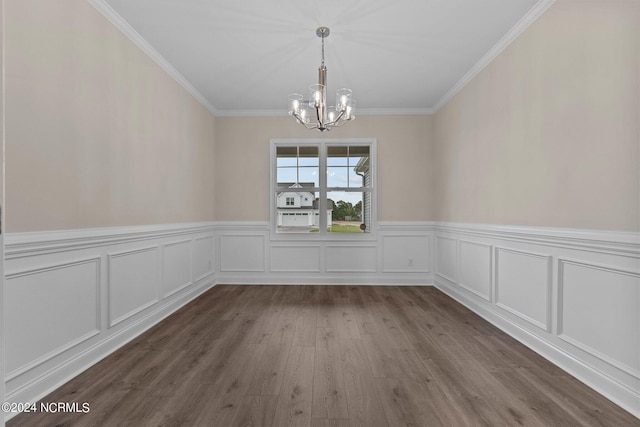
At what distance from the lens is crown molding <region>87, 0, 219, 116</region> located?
97.9 inches

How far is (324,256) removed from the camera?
16.3ft

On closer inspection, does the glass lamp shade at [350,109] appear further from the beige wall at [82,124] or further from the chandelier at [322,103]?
the beige wall at [82,124]

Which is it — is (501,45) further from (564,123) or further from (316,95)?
(316,95)

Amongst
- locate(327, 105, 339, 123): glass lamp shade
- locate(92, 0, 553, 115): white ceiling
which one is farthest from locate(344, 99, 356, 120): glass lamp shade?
locate(92, 0, 553, 115): white ceiling

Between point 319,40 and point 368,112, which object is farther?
point 368,112

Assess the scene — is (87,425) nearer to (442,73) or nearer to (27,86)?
(27,86)

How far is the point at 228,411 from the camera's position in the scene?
1.81 metres

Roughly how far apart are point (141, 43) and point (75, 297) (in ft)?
7.49

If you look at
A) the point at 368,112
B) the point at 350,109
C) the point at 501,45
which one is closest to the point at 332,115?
the point at 350,109

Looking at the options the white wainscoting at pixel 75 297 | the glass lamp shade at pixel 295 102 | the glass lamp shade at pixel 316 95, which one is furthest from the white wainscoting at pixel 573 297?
the white wainscoting at pixel 75 297

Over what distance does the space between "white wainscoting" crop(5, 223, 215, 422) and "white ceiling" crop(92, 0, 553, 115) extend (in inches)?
70.2

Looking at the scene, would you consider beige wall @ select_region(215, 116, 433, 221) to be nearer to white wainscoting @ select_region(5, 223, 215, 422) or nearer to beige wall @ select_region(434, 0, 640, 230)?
beige wall @ select_region(434, 0, 640, 230)

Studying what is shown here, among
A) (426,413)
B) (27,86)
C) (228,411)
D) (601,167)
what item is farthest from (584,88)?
(27,86)

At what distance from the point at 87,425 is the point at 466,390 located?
2175 millimetres
